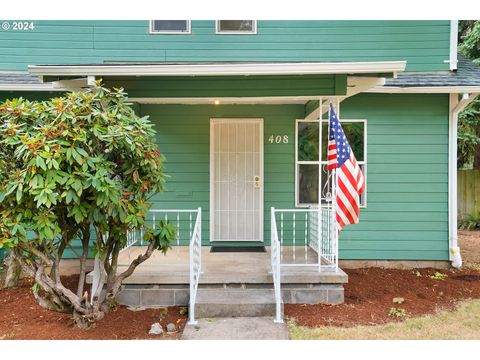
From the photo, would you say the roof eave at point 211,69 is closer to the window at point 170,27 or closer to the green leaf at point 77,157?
the green leaf at point 77,157

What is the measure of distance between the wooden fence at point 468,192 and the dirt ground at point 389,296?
496 centimetres

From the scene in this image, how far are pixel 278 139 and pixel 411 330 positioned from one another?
3374 mm

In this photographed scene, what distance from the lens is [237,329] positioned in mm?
3695

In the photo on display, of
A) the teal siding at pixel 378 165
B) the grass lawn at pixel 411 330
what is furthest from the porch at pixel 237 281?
the teal siding at pixel 378 165

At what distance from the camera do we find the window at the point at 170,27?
6266mm

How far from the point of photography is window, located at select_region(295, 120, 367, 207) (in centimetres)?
609

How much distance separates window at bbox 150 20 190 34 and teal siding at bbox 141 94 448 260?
1.27 meters

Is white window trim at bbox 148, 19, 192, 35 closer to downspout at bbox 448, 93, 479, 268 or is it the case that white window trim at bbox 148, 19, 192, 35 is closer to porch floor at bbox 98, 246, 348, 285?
porch floor at bbox 98, 246, 348, 285

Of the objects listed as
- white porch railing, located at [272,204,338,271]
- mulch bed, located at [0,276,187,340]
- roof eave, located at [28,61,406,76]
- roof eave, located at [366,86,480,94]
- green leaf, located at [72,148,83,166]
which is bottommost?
mulch bed, located at [0,276,187,340]

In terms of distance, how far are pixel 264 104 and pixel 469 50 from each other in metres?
7.10

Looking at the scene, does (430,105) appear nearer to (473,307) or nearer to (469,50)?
(473,307)

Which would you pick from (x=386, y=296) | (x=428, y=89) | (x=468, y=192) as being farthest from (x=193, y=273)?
(x=468, y=192)

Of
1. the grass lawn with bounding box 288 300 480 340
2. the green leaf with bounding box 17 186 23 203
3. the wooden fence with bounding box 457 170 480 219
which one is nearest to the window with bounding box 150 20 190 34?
the green leaf with bounding box 17 186 23 203

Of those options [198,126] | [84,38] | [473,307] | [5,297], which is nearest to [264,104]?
[198,126]
